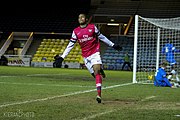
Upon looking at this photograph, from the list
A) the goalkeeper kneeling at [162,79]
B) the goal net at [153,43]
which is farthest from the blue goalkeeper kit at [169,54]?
the goalkeeper kneeling at [162,79]

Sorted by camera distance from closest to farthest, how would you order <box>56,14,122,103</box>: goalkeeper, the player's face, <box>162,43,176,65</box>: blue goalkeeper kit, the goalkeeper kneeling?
the player's face, <box>56,14,122,103</box>: goalkeeper, the goalkeeper kneeling, <box>162,43,176,65</box>: blue goalkeeper kit

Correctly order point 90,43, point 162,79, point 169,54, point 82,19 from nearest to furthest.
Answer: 1. point 82,19
2. point 90,43
3. point 162,79
4. point 169,54

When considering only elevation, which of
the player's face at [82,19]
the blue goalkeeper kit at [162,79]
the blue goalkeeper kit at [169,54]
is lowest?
the blue goalkeeper kit at [162,79]

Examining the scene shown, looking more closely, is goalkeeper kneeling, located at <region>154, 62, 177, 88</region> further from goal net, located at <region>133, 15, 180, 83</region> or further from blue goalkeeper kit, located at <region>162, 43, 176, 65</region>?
blue goalkeeper kit, located at <region>162, 43, 176, 65</region>

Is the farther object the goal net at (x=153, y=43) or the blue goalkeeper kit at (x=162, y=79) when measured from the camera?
the goal net at (x=153, y=43)

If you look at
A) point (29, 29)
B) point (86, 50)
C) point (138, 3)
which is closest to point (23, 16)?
point (29, 29)

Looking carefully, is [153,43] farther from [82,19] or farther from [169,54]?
[82,19]

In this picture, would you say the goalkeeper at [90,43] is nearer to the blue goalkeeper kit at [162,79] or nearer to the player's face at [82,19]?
the player's face at [82,19]

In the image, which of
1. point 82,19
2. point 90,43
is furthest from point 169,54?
point 82,19

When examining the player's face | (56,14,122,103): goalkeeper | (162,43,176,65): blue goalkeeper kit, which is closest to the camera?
the player's face

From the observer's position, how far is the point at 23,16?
48.1 meters

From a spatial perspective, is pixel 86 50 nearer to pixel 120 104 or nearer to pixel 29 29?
pixel 120 104

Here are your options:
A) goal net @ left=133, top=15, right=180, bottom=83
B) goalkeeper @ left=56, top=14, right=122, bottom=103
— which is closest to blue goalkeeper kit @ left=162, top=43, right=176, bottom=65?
goal net @ left=133, top=15, right=180, bottom=83

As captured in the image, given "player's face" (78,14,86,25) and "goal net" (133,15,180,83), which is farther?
"goal net" (133,15,180,83)
